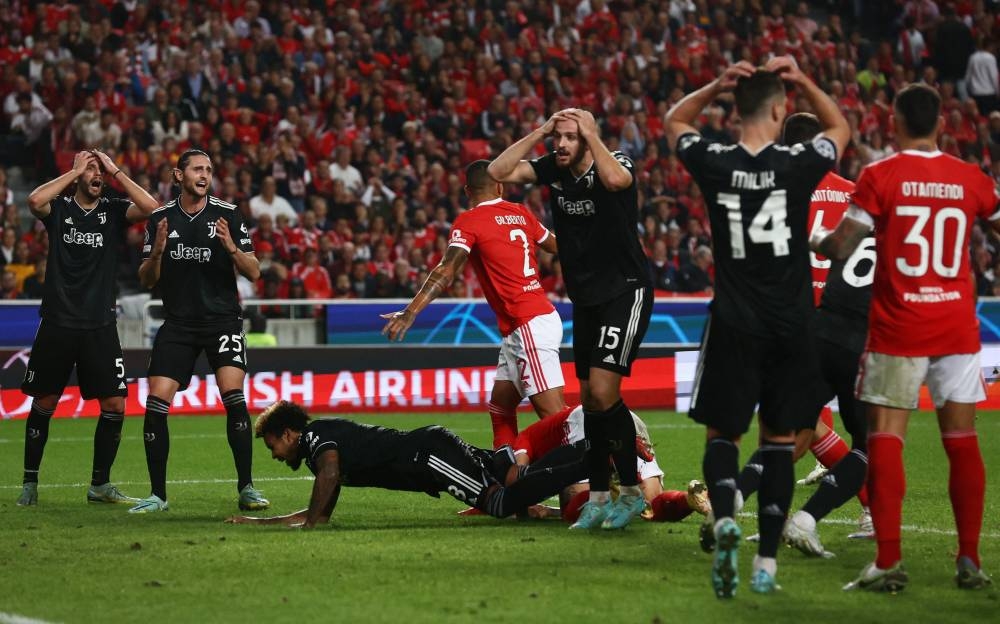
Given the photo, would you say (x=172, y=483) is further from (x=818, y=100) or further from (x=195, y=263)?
(x=818, y=100)

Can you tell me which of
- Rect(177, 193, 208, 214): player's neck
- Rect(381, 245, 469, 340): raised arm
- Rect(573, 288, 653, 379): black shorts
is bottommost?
Rect(573, 288, 653, 379): black shorts

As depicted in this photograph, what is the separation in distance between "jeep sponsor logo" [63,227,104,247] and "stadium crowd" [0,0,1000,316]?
27.3ft

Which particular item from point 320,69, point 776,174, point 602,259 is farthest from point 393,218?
point 776,174

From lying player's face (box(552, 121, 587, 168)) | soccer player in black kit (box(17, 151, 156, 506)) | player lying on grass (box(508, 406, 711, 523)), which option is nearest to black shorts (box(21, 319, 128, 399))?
soccer player in black kit (box(17, 151, 156, 506))

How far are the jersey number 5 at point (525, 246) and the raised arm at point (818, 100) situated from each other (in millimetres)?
3566

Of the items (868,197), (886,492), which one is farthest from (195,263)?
(886,492)

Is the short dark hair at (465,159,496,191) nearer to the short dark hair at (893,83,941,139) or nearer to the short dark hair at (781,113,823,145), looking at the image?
the short dark hair at (781,113,823,145)

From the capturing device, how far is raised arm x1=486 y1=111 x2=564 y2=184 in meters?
7.77

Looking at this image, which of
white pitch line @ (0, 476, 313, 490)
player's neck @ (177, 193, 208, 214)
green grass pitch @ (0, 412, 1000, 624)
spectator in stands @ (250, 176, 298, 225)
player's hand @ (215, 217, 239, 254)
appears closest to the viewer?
green grass pitch @ (0, 412, 1000, 624)

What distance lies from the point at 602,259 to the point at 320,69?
51.9ft

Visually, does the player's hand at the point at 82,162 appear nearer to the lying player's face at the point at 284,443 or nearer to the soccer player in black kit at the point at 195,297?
the soccer player in black kit at the point at 195,297

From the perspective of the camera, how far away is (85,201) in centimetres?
1014

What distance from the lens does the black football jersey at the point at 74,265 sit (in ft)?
33.1

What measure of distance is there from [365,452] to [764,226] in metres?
3.03
